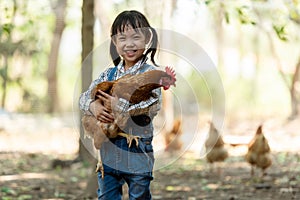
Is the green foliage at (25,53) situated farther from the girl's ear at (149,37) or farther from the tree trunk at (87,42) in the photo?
the girl's ear at (149,37)

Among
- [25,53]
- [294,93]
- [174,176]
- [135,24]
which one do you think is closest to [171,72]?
[135,24]

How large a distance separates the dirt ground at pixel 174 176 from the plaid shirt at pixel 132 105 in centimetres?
118

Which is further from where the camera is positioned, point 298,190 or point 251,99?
point 251,99

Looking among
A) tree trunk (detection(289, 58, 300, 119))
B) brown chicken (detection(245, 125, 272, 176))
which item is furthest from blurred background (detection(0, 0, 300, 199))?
brown chicken (detection(245, 125, 272, 176))

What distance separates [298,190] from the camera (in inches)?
240

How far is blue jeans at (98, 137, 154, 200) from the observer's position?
117 inches

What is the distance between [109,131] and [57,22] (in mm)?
15050

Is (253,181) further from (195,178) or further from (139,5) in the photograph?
(139,5)

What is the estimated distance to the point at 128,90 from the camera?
2912 millimetres

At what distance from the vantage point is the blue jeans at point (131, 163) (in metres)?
2.98

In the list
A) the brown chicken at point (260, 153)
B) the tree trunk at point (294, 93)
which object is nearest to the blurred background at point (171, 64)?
the tree trunk at point (294, 93)

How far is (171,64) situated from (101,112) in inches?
103

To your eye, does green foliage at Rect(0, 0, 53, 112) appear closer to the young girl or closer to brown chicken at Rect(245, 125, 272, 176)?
brown chicken at Rect(245, 125, 272, 176)

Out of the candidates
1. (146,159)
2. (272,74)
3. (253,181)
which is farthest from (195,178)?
(272,74)
